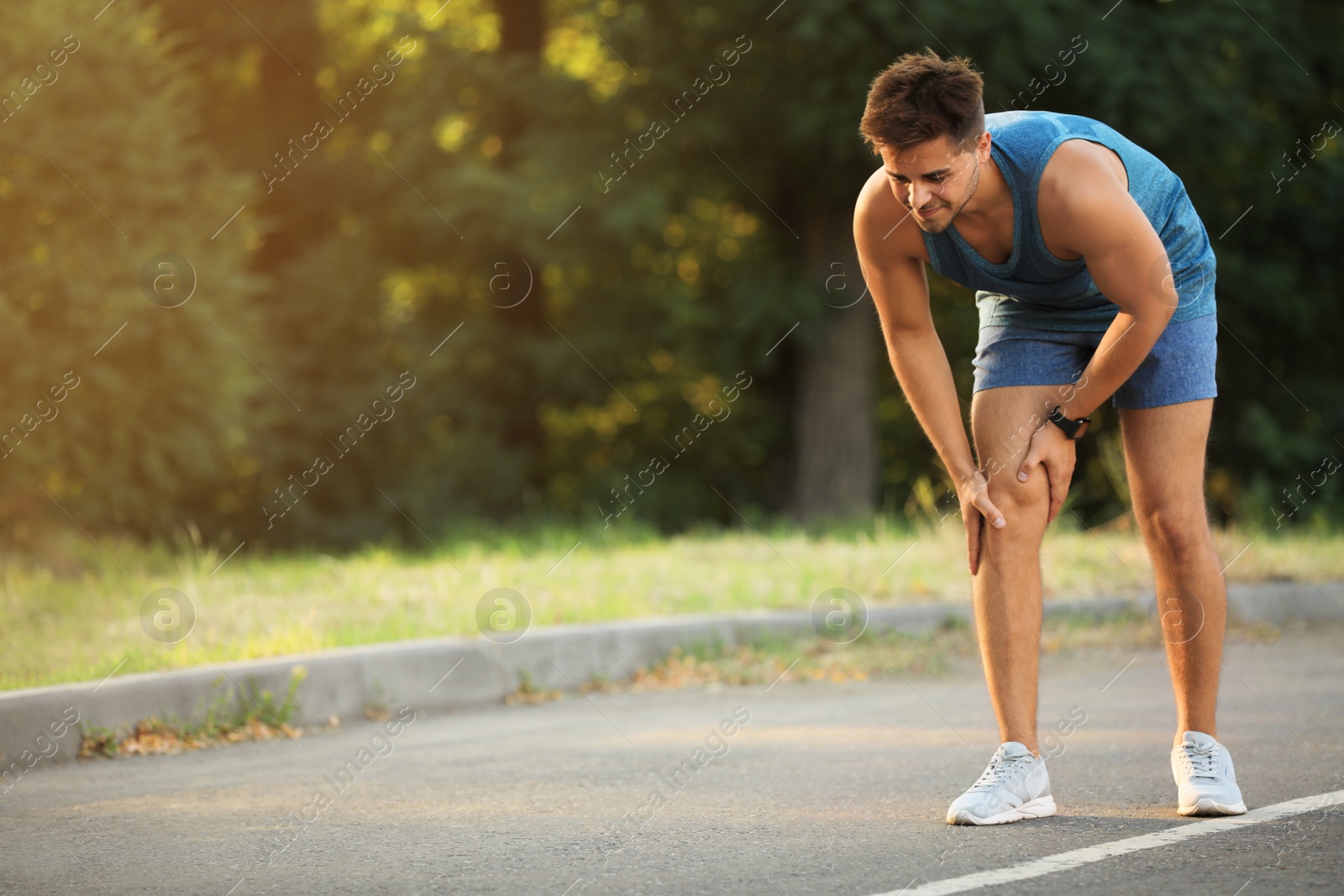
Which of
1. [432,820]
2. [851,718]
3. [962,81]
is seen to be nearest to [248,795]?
[432,820]

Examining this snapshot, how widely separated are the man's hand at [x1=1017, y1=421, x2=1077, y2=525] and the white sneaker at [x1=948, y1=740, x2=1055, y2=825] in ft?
1.89

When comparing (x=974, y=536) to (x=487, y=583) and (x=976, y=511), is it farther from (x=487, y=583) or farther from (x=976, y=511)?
(x=487, y=583)

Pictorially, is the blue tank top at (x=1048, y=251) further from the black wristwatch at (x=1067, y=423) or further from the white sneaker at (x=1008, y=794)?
the white sneaker at (x=1008, y=794)

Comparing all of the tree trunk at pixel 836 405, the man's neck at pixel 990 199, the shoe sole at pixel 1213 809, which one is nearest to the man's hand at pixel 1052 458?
the man's neck at pixel 990 199

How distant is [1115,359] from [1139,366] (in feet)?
0.57

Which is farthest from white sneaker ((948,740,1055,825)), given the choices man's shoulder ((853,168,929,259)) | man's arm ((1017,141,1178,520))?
man's shoulder ((853,168,929,259))

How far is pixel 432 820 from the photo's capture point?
381cm

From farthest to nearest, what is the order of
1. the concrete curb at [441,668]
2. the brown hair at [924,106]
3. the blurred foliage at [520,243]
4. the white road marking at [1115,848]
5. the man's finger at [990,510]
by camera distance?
the blurred foliage at [520,243], the concrete curb at [441,668], the man's finger at [990,510], the brown hair at [924,106], the white road marking at [1115,848]

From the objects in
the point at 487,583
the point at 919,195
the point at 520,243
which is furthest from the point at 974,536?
the point at 520,243

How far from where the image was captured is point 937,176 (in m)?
3.34

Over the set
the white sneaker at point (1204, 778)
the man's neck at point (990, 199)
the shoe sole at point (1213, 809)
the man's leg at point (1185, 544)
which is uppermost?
the man's neck at point (990, 199)

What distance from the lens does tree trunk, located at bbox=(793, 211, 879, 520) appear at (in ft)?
45.0

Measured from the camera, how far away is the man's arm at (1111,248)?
3355 mm

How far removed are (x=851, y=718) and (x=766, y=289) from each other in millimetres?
8673
